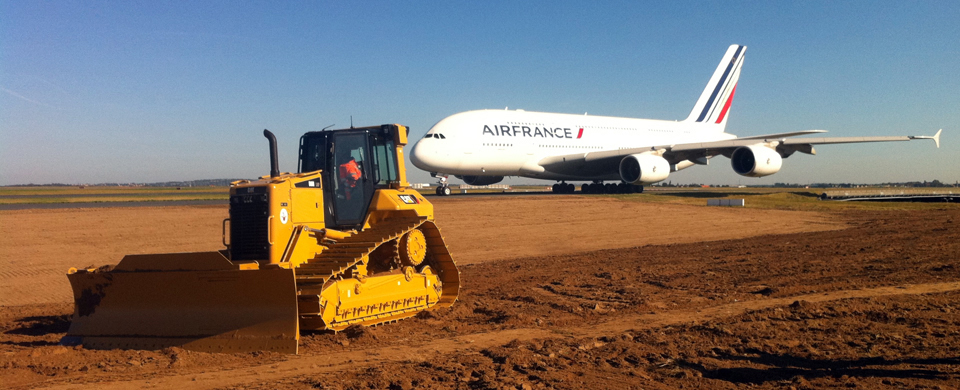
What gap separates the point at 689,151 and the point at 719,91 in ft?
42.2

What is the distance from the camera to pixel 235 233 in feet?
24.0

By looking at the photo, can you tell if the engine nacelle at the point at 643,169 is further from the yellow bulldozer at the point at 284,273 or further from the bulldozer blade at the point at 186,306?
the bulldozer blade at the point at 186,306

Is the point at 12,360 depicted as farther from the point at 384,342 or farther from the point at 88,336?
the point at 384,342

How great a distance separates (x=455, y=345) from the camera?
6.97 metres

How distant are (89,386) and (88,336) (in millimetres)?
1814

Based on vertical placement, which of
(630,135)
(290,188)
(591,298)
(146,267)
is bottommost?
(591,298)

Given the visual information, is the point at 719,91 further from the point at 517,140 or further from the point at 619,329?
the point at 619,329

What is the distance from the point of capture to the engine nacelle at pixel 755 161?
32.6 m

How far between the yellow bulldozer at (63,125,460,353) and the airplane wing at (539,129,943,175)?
88.3 ft

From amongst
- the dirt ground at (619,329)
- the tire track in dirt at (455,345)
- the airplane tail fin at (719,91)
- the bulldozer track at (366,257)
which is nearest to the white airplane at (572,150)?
the airplane tail fin at (719,91)

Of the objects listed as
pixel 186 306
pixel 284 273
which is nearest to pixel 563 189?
pixel 186 306

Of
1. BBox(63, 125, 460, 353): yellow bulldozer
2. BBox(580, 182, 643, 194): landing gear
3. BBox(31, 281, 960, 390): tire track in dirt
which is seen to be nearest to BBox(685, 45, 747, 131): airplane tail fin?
BBox(580, 182, 643, 194): landing gear

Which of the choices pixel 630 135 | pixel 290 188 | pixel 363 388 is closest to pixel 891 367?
pixel 363 388

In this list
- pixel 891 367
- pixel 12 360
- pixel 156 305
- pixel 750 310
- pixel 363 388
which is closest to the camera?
pixel 363 388
